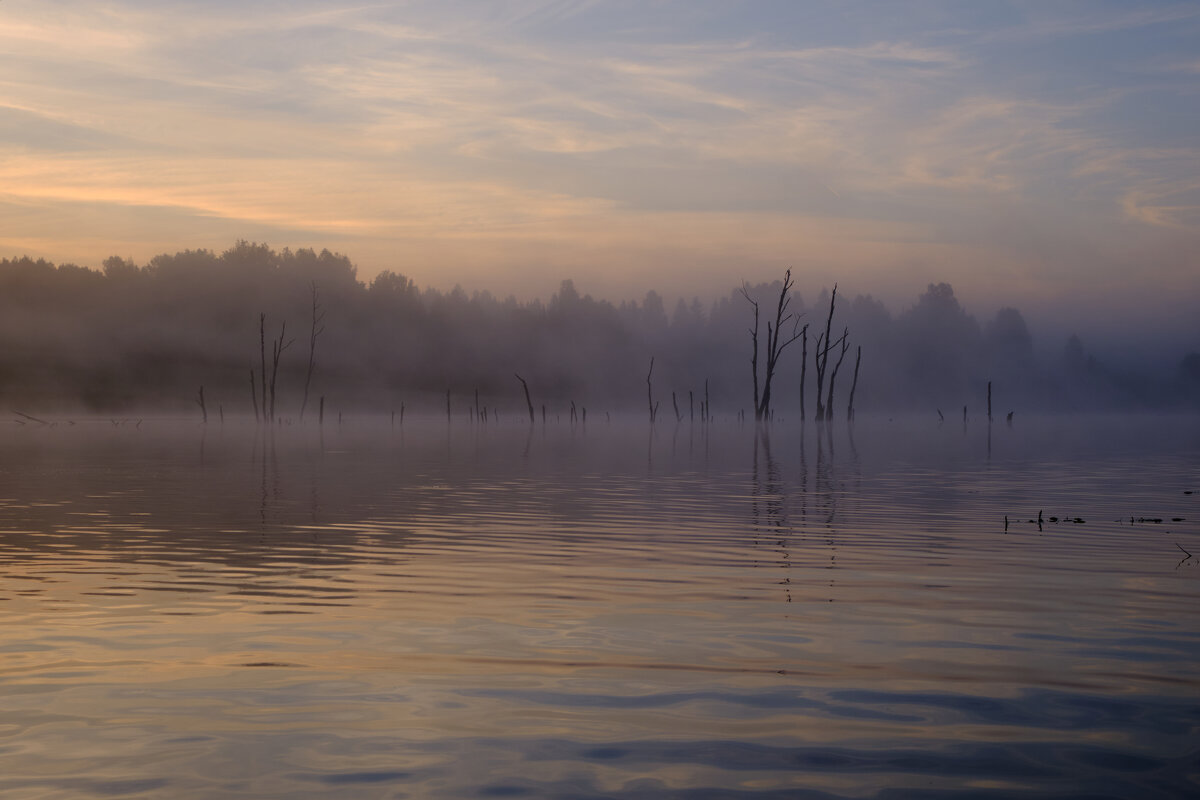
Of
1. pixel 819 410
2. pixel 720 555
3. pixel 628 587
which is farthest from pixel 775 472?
pixel 819 410

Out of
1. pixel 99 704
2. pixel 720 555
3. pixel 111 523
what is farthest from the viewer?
pixel 111 523

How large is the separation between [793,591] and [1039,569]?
11.9ft

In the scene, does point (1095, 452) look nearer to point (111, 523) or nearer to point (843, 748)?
point (111, 523)

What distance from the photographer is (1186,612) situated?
11.7 m

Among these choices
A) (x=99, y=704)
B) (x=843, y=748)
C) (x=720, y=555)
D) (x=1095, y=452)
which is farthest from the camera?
(x=1095, y=452)

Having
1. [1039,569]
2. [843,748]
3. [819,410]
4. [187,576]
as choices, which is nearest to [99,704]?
[843,748]

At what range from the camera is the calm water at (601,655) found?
6945mm

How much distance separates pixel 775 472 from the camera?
1439 inches

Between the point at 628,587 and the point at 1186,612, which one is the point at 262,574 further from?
the point at 1186,612

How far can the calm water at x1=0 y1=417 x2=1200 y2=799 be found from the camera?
22.8 feet

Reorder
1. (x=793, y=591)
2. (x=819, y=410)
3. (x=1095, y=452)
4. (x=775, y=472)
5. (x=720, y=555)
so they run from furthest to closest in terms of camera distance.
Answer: (x=819, y=410) → (x=1095, y=452) → (x=775, y=472) → (x=720, y=555) → (x=793, y=591)

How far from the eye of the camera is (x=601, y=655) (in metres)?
9.87

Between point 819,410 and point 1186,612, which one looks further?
point 819,410

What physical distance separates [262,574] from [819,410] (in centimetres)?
9681
